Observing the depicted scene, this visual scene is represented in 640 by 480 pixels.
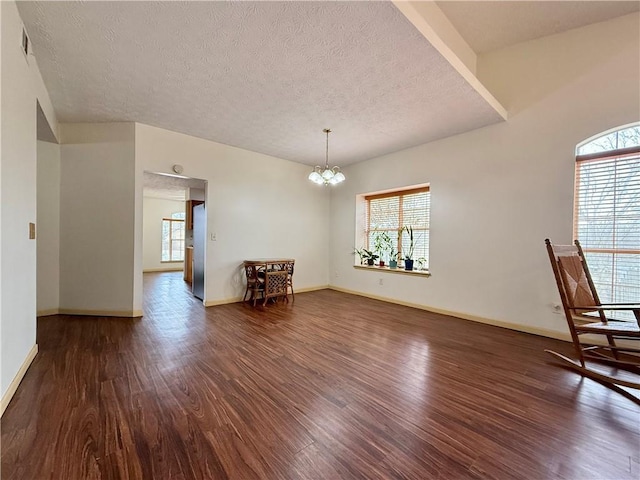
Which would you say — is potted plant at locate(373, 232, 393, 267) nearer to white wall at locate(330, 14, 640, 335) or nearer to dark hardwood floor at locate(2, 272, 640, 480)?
white wall at locate(330, 14, 640, 335)

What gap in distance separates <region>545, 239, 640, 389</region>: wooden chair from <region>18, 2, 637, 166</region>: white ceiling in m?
2.04

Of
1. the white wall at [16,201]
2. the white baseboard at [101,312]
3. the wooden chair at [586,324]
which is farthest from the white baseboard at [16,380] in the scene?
the wooden chair at [586,324]

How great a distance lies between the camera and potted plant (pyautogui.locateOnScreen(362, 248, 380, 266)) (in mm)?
5512

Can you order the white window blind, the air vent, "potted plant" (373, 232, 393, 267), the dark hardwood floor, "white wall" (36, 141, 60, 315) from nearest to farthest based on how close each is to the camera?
the dark hardwood floor < the air vent < "white wall" (36, 141, 60, 315) < "potted plant" (373, 232, 393, 267) < the white window blind

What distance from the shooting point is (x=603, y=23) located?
2.90 m

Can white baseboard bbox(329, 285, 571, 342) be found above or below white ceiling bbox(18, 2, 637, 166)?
below

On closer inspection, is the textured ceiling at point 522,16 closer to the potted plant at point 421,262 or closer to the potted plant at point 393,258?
the potted plant at point 421,262

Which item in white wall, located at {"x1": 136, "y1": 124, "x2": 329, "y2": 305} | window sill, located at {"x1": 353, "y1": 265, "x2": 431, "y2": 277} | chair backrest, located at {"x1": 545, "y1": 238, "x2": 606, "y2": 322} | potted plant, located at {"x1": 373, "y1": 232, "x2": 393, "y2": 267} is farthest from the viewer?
potted plant, located at {"x1": 373, "y1": 232, "x2": 393, "y2": 267}

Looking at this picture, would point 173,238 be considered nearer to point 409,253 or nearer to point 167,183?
point 167,183

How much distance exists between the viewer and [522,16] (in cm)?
302

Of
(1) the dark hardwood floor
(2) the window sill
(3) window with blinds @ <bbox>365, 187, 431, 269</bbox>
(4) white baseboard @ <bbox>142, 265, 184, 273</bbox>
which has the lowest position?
(4) white baseboard @ <bbox>142, 265, 184, 273</bbox>

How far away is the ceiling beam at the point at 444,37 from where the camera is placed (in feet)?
6.74

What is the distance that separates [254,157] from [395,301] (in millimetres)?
3871

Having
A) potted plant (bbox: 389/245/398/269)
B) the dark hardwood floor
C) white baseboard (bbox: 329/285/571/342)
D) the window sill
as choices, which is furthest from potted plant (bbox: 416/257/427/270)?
the dark hardwood floor
